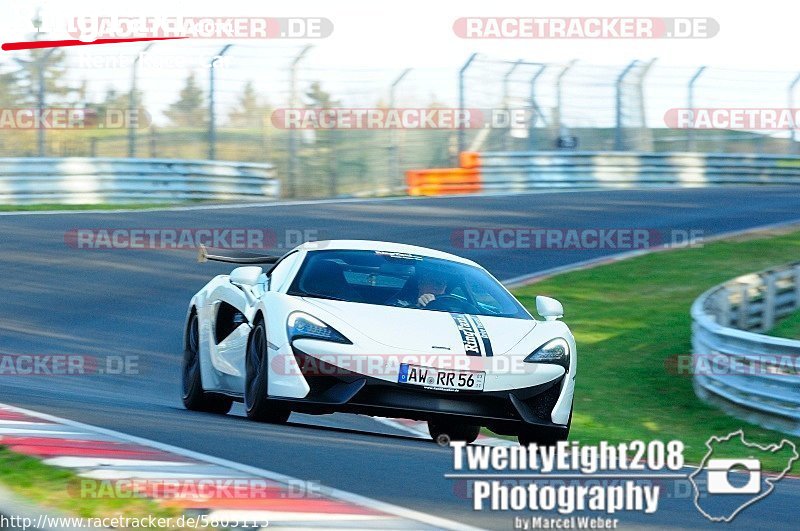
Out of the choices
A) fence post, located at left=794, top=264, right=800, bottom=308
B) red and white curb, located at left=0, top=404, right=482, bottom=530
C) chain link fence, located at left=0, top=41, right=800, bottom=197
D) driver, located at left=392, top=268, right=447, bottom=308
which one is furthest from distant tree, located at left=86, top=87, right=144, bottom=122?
red and white curb, located at left=0, top=404, right=482, bottom=530

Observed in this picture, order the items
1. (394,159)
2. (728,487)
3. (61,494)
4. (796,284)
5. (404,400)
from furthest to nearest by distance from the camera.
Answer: (394,159) → (796,284) → (404,400) → (728,487) → (61,494)

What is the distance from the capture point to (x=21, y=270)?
1608 cm

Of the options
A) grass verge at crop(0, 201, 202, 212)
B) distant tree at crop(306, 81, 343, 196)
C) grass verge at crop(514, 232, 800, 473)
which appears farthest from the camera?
distant tree at crop(306, 81, 343, 196)

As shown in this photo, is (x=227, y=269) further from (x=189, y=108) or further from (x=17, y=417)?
(x=17, y=417)

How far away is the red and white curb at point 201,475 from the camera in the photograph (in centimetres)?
512

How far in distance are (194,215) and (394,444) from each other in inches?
547

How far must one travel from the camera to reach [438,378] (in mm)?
7477

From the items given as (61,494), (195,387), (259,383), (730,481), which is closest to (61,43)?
(195,387)

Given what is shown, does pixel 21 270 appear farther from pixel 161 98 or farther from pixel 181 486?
pixel 181 486

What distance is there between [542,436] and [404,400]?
0.97 m

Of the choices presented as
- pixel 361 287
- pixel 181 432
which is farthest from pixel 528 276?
pixel 181 432

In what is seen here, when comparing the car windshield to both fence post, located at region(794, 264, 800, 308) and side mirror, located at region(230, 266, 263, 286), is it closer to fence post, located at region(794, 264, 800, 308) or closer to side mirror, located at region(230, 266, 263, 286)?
side mirror, located at region(230, 266, 263, 286)

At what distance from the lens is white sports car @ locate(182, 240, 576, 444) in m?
7.48

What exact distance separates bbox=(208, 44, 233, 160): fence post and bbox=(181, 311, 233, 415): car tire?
47.3ft
